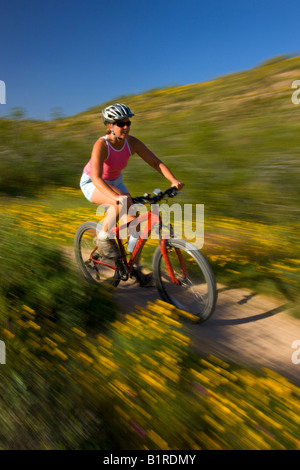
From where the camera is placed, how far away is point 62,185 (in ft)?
28.2

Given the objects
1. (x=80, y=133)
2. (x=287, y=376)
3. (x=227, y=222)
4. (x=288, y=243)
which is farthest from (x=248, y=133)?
(x=287, y=376)

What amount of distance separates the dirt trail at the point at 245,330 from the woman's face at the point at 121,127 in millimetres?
1636

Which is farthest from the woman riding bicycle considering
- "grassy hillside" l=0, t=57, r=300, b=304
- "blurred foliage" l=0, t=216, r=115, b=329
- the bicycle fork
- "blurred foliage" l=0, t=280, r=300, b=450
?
"grassy hillside" l=0, t=57, r=300, b=304

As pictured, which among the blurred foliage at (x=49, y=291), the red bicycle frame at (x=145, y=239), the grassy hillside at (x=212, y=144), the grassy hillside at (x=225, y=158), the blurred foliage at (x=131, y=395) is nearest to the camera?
the blurred foliage at (x=131, y=395)

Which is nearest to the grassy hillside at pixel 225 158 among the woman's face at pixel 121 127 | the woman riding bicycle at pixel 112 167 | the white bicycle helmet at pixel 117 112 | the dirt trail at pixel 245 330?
the dirt trail at pixel 245 330

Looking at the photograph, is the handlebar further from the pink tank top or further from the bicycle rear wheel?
the bicycle rear wheel

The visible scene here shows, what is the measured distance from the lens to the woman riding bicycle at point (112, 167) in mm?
2965

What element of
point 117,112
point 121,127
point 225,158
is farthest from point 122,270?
point 225,158

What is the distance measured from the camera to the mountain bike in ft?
10.0

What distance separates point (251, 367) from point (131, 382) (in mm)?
920

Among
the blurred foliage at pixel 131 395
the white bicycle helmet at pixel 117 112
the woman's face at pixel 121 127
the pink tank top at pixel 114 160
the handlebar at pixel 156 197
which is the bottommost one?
the blurred foliage at pixel 131 395

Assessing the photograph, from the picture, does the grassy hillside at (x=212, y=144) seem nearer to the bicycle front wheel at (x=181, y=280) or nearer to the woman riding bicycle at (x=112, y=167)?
the bicycle front wheel at (x=181, y=280)

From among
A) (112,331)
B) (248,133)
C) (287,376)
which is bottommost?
(287,376)

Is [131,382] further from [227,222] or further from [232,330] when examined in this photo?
[227,222]
